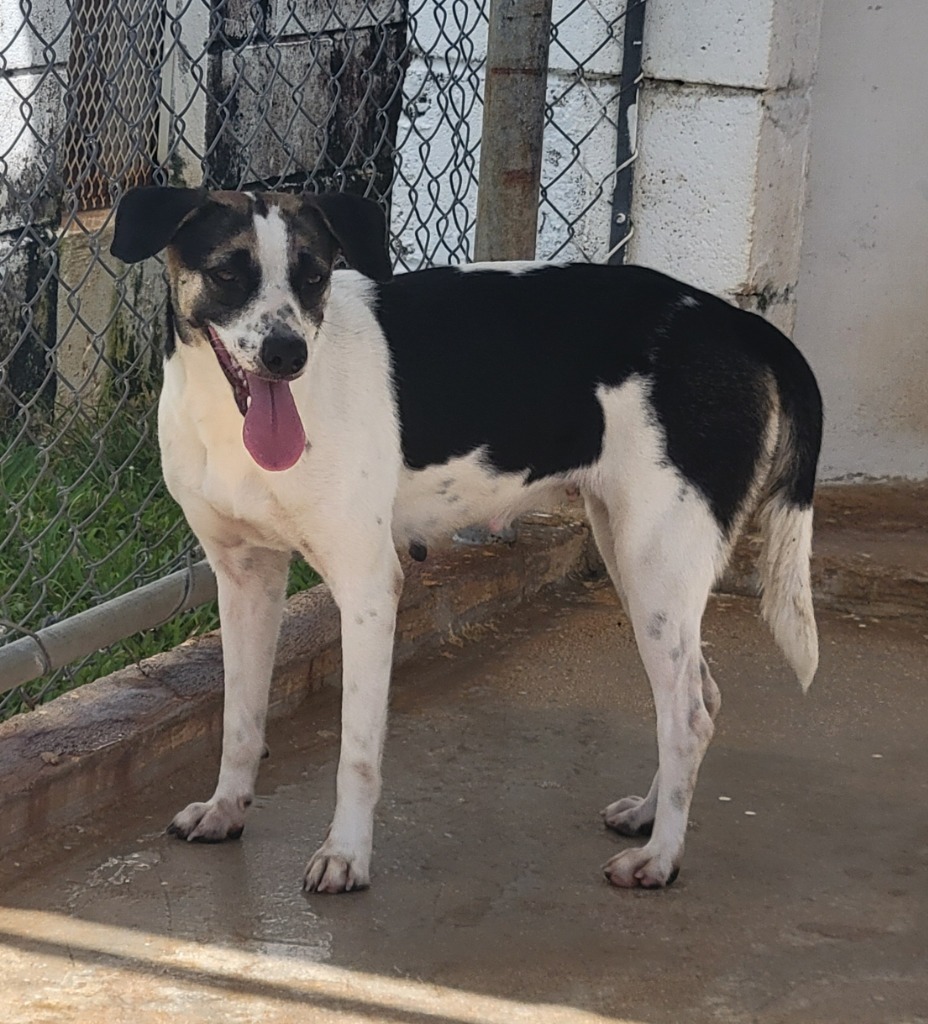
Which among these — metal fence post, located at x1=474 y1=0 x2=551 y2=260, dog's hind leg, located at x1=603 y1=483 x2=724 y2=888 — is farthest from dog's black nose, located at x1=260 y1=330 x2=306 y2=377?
metal fence post, located at x1=474 y1=0 x2=551 y2=260

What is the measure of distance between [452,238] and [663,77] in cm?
84

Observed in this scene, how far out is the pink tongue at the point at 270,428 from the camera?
9.36 feet

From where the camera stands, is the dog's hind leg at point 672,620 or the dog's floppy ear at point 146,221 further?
the dog's hind leg at point 672,620

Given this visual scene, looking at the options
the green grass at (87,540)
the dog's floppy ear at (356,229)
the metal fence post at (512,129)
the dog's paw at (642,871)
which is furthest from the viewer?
the metal fence post at (512,129)

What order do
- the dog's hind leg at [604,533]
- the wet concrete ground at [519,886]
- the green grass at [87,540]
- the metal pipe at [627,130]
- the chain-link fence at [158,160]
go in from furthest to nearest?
the metal pipe at [627,130], the chain-link fence at [158,160], the green grass at [87,540], the dog's hind leg at [604,533], the wet concrete ground at [519,886]

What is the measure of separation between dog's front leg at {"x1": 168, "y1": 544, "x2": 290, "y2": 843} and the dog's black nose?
569 millimetres

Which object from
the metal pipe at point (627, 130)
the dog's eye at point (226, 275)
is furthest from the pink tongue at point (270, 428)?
the metal pipe at point (627, 130)

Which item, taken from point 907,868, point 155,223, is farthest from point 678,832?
point 155,223

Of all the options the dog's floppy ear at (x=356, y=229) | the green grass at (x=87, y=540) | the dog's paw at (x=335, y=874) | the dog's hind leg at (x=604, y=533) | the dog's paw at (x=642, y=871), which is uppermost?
the dog's floppy ear at (x=356, y=229)

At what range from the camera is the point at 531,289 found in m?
3.31

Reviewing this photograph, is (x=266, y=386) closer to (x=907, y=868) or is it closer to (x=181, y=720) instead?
(x=181, y=720)

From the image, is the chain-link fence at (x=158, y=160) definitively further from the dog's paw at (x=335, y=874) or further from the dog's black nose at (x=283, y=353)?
the dog's black nose at (x=283, y=353)

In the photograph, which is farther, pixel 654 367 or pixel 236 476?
pixel 654 367

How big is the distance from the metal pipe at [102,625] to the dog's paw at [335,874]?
71cm
